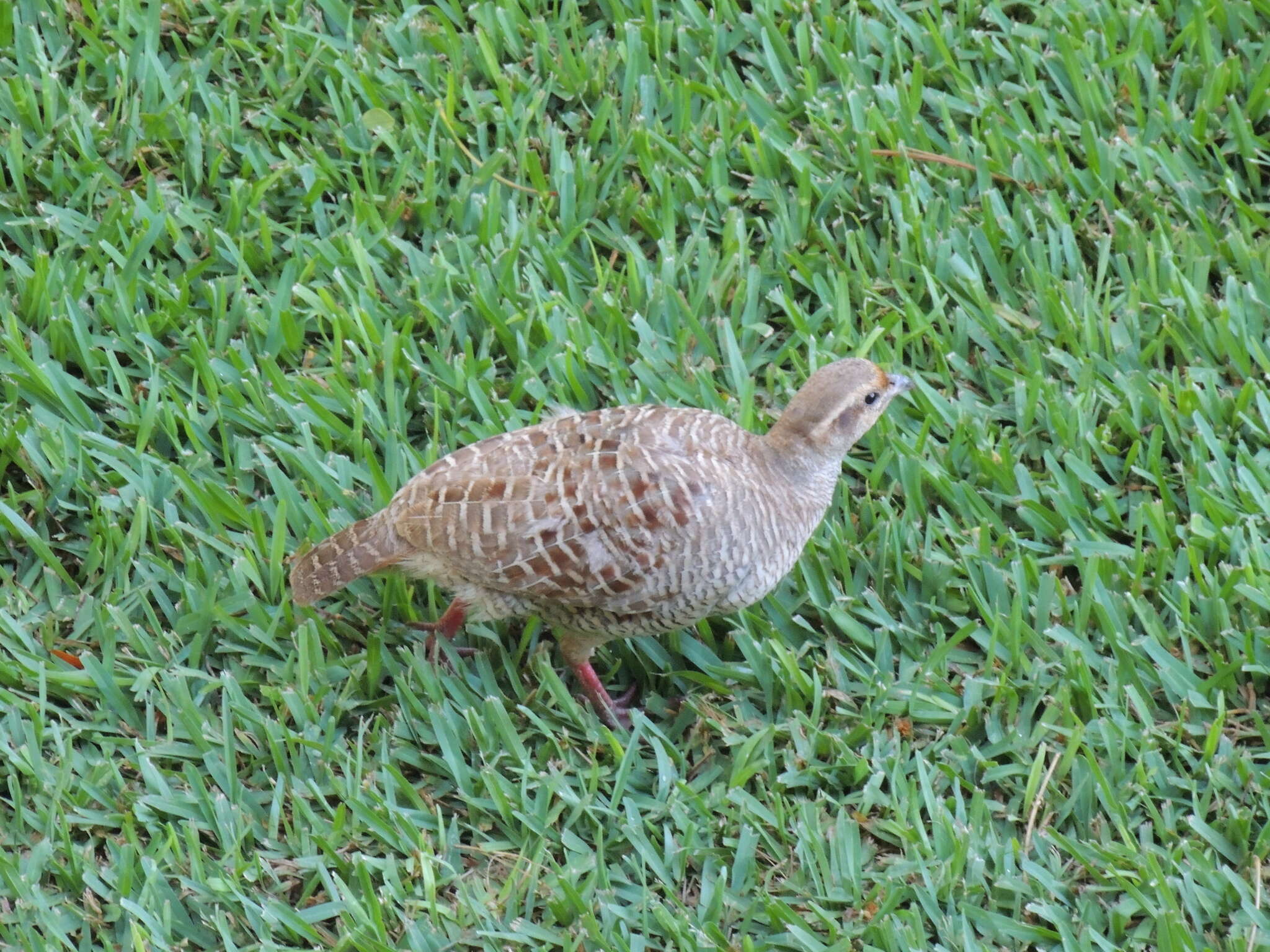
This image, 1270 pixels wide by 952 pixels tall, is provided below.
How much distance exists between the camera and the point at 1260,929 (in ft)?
11.8

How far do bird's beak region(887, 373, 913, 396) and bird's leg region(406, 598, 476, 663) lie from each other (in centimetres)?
134

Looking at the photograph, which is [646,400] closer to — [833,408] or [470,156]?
[833,408]

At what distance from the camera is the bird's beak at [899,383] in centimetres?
428

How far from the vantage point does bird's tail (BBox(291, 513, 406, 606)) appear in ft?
13.3

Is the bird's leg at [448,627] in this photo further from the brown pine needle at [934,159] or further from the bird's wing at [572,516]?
the brown pine needle at [934,159]

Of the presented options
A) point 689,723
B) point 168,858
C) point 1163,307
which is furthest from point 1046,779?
point 168,858

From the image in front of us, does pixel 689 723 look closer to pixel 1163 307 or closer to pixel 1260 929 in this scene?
pixel 1260 929

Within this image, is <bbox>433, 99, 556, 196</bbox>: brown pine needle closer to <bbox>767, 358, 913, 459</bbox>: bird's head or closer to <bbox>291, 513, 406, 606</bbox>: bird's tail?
<bbox>767, 358, 913, 459</bbox>: bird's head

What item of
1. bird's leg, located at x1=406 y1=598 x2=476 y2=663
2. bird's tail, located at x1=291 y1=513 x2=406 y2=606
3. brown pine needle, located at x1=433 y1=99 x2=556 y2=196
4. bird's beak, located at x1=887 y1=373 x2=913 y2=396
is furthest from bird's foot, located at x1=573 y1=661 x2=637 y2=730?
brown pine needle, located at x1=433 y1=99 x2=556 y2=196

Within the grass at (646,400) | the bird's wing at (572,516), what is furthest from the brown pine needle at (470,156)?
the bird's wing at (572,516)

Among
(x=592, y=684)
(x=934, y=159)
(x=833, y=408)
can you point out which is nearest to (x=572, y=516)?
(x=592, y=684)

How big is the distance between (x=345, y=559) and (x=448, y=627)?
0.40 m

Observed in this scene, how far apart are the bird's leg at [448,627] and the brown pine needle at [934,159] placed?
2256mm

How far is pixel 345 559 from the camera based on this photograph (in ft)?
13.4
